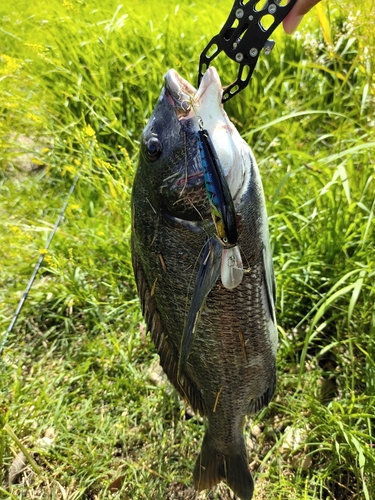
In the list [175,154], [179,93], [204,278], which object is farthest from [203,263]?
[179,93]

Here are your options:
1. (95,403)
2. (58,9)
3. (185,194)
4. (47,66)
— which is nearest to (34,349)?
(95,403)

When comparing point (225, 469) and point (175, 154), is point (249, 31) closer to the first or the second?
point (175, 154)

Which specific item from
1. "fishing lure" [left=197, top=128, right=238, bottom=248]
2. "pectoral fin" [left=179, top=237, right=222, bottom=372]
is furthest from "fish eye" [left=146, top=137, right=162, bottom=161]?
"pectoral fin" [left=179, top=237, right=222, bottom=372]

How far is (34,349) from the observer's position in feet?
9.22

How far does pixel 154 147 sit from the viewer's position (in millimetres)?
1347

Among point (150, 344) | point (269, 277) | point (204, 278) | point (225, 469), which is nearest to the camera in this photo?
point (204, 278)

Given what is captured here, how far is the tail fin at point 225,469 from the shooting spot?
179cm

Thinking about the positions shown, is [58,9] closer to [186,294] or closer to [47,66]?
[47,66]

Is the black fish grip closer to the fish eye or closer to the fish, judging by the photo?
the fish

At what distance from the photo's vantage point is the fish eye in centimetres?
134

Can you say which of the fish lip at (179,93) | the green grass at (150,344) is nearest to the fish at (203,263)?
the fish lip at (179,93)

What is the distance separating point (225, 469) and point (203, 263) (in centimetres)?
105

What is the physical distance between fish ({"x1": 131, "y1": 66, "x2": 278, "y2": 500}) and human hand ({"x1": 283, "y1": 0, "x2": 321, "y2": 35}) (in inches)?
13.1

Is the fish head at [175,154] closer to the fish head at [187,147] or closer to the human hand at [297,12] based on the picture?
the fish head at [187,147]
